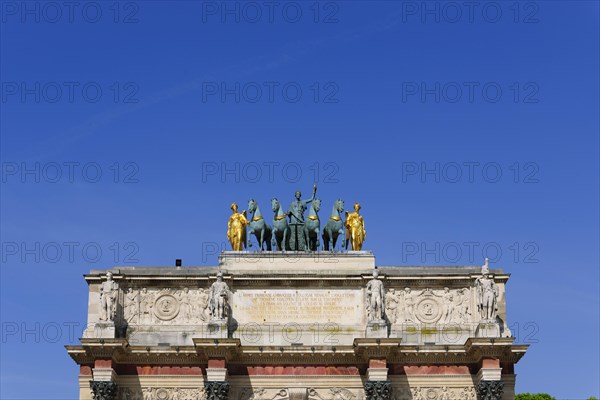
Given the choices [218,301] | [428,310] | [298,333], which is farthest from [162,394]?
[428,310]

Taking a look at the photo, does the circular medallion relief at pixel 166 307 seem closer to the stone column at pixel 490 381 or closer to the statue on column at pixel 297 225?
the statue on column at pixel 297 225

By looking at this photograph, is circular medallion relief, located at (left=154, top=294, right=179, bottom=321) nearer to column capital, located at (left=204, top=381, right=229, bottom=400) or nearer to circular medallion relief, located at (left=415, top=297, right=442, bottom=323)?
column capital, located at (left=204, top=381, right=229, bottom=400)

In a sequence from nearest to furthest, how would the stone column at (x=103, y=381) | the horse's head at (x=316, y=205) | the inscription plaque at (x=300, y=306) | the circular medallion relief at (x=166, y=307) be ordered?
1. the stone column at (x=103, y=381)
2. the inscription plaque at (x=300, y=306)
3. the circular medallion relief at (x=166, y=307)
4. the horse's head at (x=316, y=205)

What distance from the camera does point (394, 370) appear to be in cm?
4338

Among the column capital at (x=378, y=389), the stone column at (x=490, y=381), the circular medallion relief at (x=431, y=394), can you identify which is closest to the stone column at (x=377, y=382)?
the column capital at (x=378, y=389)

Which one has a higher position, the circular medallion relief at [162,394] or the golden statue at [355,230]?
the golden statue at [355,230]

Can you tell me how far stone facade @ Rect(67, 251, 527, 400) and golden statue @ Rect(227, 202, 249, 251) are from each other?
2.96ft

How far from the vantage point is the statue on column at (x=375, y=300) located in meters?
43.4

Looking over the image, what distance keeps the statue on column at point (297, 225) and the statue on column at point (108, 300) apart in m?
7.57

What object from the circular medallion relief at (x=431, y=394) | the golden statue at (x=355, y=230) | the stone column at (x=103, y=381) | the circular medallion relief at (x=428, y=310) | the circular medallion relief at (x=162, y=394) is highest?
the golden statue at (x=355, y=230)

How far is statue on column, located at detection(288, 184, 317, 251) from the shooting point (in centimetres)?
4631

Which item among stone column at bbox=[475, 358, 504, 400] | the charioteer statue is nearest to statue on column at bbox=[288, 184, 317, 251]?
the charioteer statue

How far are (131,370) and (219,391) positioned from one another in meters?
3.74

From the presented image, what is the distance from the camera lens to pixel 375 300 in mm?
43562
